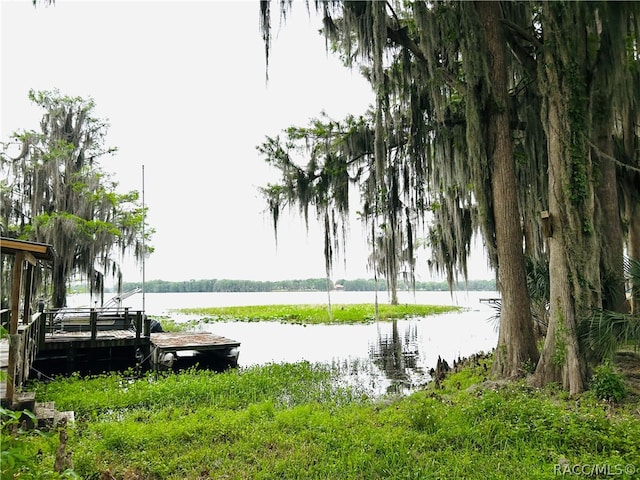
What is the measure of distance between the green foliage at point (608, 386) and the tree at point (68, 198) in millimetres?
15746

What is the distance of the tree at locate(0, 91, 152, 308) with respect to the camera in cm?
1568

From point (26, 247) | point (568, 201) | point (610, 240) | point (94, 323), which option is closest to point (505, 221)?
point (568, 201)

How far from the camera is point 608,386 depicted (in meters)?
5.64

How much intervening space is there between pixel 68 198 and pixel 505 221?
53.6 feet

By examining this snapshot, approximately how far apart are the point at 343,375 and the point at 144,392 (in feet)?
15.2

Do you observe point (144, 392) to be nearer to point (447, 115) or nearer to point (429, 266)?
point (447, 115)

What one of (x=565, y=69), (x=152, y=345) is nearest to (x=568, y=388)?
(x=565, y=69)

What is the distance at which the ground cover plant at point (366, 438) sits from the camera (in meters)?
4.20

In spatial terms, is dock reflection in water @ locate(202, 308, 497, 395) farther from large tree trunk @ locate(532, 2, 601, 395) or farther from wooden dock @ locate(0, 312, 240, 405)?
large tree trunk @ locate(532, 2, 601, 395)

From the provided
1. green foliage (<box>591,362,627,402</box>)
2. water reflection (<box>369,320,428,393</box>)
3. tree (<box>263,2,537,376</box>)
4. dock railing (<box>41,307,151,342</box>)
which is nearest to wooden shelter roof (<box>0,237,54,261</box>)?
dock railing (<box>41,307,151,342</box>)

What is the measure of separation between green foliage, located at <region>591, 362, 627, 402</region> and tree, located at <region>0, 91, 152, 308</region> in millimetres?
15746

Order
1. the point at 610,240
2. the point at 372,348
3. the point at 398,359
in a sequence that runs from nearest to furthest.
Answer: the point at 610,240, the point at 398,359, the point at 372,348

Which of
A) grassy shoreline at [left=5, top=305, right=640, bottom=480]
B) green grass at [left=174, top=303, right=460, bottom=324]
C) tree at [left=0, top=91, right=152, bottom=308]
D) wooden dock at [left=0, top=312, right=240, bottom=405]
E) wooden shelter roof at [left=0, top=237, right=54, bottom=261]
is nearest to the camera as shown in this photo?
grassy shoreline at [left=5, top=305, right=640, bottom=480]

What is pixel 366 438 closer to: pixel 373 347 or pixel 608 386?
pixel 608 386
